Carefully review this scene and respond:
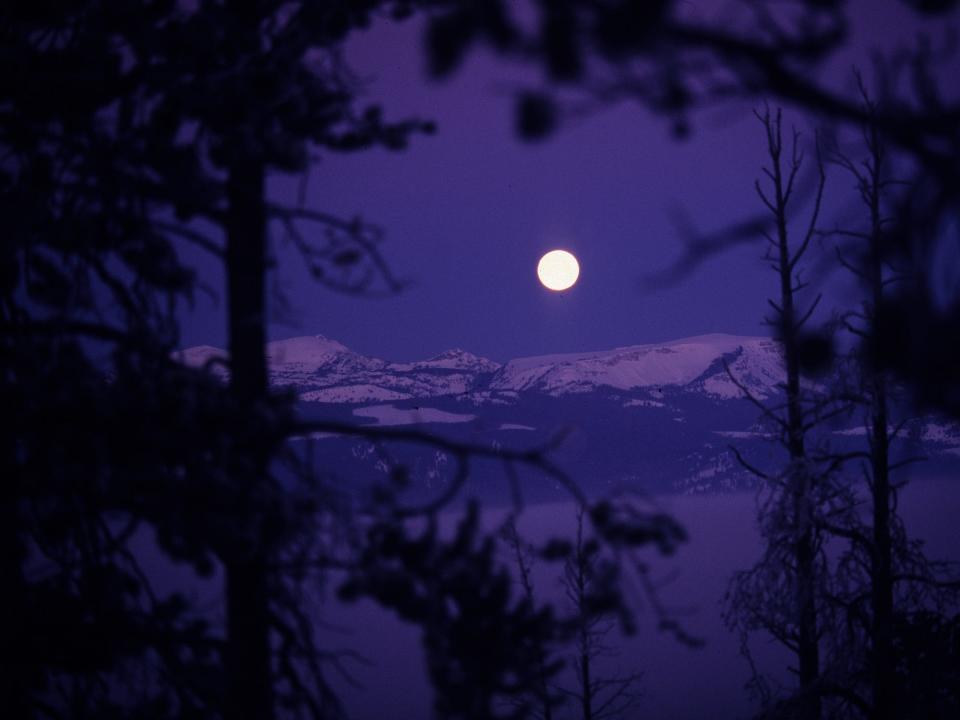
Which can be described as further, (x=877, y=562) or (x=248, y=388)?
(x=877, y=562)

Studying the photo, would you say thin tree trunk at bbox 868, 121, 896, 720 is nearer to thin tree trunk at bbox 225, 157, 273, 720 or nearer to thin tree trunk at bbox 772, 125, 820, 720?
thin tree trunk at bbox 772, 125, 820, 720

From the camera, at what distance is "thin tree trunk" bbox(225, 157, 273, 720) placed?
3.83 metres

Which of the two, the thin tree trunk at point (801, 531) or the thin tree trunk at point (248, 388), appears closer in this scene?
the thin tree trunk at point (248, 388)

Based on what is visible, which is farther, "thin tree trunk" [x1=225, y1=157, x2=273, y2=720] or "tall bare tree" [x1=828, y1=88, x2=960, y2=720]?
"tall bare tree" [x1=828, y1=88, x2=960, y2=720]

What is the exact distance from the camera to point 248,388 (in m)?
3.93

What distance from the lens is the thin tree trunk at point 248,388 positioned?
151 inches

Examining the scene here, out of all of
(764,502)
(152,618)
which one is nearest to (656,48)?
(152,618)

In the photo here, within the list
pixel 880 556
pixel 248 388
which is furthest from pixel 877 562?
pixel 248 388

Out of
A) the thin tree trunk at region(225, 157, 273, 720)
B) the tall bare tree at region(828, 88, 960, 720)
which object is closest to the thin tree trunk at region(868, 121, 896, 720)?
the tall bare tree at region(828, 88, 960, 720)

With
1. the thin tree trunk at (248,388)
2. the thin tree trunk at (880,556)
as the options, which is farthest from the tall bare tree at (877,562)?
the thin tree trunk at (248,388)

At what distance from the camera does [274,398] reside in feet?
12.2

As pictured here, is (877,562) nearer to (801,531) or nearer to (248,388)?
(801,531)

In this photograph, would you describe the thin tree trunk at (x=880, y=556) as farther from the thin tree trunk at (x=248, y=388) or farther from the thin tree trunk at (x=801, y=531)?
the thin tree trunk at (x=248, y=388)

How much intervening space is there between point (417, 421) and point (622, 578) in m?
1.29
